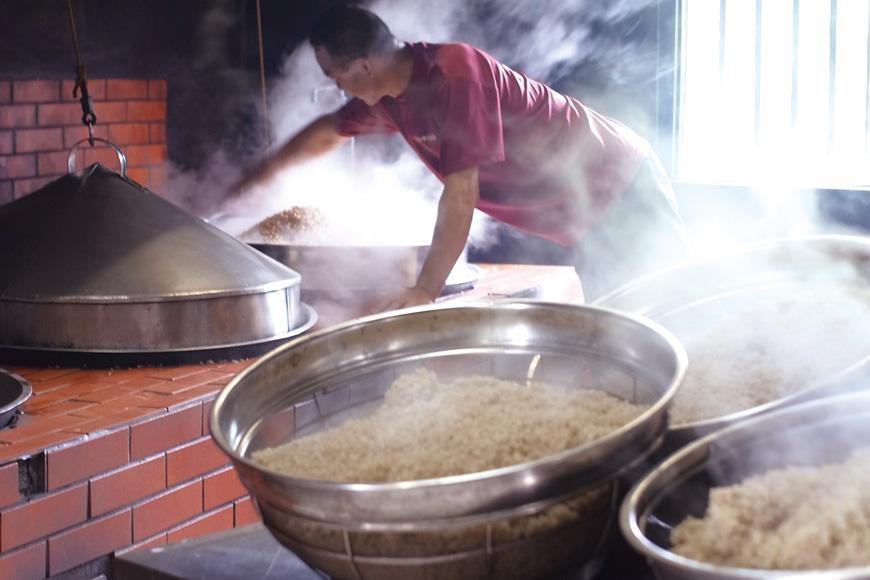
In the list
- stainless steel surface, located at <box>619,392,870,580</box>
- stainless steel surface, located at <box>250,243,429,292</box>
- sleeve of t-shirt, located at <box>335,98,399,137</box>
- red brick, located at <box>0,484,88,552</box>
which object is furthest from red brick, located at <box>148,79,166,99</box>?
stainless steel surface, located at <box>619,392,870,580</box>

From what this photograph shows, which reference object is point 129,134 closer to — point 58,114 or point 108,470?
point 58,114

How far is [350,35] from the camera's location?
3221 mm

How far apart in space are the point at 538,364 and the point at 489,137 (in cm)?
186

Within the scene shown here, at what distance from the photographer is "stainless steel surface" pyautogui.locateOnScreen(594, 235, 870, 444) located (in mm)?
1511

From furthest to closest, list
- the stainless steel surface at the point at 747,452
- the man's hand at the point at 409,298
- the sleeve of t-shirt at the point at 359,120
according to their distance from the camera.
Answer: the sleeve of t-shirt at the point at 359,120
the man's hand at the point at 409,298
the stainless steel surface at the point at 747,452

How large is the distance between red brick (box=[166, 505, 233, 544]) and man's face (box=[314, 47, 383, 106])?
4.94ft

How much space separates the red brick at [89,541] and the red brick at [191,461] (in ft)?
0.46

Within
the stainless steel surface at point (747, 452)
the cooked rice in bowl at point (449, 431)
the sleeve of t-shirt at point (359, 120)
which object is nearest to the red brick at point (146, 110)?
the sleeve of t-shirt at point (359, 120)

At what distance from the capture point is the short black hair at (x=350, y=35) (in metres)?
3.23

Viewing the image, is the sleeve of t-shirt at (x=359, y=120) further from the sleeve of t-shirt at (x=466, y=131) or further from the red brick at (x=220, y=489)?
the red brick at (x=220, y=489)

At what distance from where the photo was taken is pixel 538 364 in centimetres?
136

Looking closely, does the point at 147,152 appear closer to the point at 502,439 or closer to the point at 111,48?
the point at 111,48

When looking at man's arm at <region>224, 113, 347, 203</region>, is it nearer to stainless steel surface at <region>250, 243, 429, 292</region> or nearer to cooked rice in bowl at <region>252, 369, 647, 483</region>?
stainless steel surface at <region>250, 243, 429, 292</region>

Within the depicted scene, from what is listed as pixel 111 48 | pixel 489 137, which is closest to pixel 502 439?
pixel 489 137
